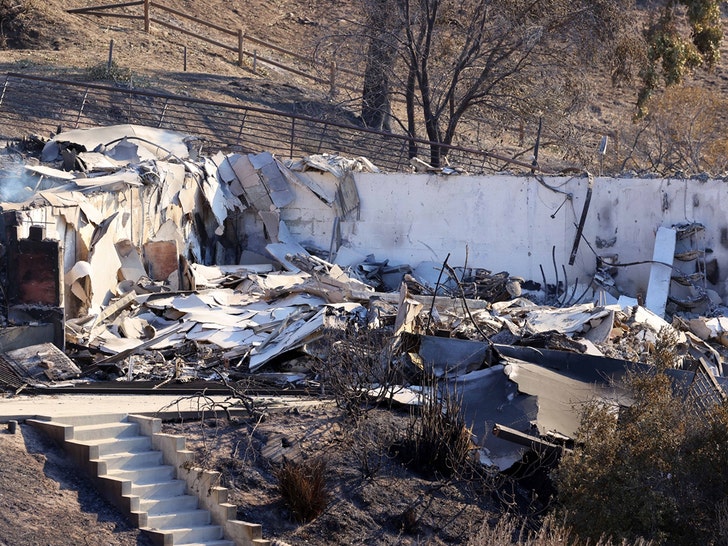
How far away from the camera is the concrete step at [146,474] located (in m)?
8.28

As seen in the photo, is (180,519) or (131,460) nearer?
(180,519)

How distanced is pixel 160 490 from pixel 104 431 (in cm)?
65

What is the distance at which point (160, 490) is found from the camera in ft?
27.6

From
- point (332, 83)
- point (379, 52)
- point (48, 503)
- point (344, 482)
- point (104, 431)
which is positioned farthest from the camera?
point (332, 83)

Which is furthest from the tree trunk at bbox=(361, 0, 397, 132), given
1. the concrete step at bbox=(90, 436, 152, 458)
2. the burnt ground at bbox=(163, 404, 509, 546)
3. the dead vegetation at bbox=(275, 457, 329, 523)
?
the concrete step at bbox=(90, 436, 152, 458)

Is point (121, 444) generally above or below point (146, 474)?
above

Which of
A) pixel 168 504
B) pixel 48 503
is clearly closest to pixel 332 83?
pixel 168 504

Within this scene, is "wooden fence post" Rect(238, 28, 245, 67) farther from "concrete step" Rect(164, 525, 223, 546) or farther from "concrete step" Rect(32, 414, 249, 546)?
"concrete step" Rect(164, 525, 223, 546)

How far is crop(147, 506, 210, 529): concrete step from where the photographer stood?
8008 millimetres

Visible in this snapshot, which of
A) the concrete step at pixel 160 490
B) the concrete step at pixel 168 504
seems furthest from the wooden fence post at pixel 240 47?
the concrete step at pixel 168 504

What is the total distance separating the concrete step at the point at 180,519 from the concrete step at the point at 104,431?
2.75 ft

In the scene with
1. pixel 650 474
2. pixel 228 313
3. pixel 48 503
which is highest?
pixel 228 313

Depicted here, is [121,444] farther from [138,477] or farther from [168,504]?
[168,504]

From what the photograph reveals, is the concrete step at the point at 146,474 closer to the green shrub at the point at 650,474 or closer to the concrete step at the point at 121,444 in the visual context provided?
the concrete step at the point at 121,444
